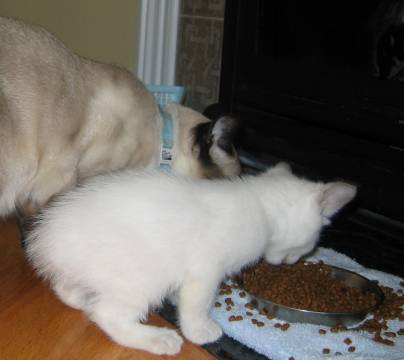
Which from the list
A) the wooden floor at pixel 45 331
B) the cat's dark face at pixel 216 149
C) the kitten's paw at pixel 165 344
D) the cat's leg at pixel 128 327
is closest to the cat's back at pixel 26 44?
the cat's dark face at pixel 216 149

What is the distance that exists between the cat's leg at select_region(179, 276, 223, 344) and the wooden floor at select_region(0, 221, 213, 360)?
4 centimetres

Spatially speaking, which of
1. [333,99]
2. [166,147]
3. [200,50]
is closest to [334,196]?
[166,147]

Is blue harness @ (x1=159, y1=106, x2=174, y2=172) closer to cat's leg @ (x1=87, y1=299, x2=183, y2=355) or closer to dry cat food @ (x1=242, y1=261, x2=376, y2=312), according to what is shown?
dry cat food @ (x1=242, y1=261, x2=376, y2=312)

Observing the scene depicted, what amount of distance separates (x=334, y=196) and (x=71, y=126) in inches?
31.8

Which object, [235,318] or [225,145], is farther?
[225,145]

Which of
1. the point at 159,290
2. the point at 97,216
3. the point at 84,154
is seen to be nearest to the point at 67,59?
the point at 84,154

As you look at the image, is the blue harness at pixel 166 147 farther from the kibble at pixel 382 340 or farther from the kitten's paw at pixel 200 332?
the kibble at pixel 382 340

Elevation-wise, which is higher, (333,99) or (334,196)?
(333,99)

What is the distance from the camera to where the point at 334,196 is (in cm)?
157

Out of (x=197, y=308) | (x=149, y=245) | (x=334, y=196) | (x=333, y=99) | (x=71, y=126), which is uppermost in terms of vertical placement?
(x=333, y=99)

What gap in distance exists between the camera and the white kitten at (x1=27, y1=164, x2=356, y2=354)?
55.3 inches

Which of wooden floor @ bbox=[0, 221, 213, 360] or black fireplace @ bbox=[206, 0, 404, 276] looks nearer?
wooden floor @ bbox=[0, 221, 213, 360]

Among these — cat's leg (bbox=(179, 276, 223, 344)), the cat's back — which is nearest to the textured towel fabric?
A: cat's leg (bbox=(179, 276, 223, 344))

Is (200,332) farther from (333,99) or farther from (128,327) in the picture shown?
(333,99)
